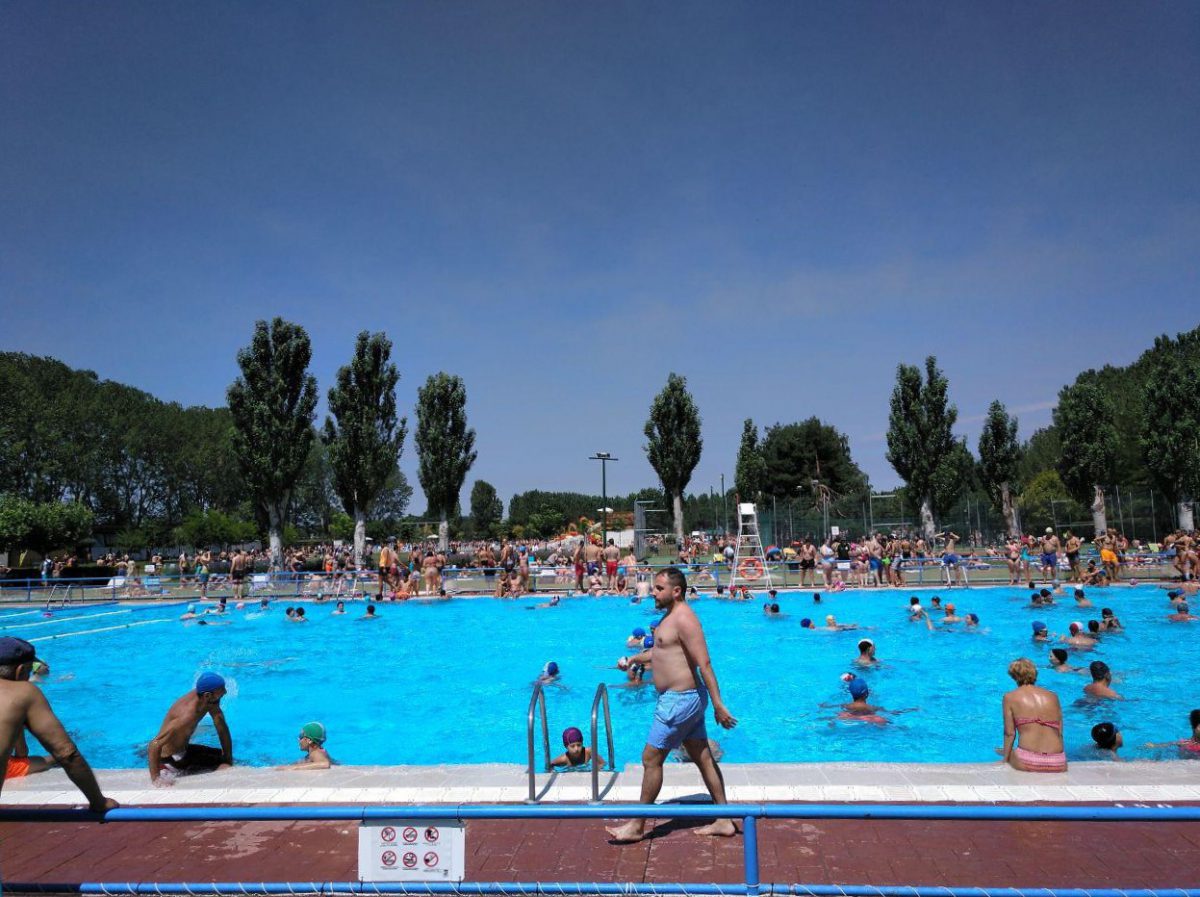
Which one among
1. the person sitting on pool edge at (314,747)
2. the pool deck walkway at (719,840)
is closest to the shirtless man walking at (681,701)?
the pool deck walkway at (719,840)

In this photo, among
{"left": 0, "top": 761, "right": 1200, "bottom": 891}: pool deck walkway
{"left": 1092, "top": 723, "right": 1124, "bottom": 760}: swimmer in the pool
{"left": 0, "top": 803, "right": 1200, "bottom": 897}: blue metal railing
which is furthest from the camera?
{"left": 1092, "top": 723, "right": 1124, "bottom": 760}: swimmer in the pool

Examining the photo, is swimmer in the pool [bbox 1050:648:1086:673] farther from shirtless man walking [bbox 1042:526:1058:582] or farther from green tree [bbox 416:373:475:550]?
green tree [bbox 416:373:475:550]

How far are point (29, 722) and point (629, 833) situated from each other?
3.15 metres

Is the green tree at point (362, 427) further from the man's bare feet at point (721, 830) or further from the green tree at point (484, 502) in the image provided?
the green tree at point (484, 502)

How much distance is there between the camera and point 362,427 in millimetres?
38750

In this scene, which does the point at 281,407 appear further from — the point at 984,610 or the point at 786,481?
the point at 786,481

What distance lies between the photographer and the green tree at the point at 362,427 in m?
38.6

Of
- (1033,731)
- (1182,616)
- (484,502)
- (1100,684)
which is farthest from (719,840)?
(484,502)

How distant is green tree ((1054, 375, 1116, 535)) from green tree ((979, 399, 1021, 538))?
2.71 m

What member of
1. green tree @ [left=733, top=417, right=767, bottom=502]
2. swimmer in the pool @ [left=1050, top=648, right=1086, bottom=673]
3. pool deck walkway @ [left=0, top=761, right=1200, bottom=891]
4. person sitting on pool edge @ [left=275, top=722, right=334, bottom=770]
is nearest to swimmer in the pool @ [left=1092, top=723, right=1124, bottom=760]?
pool deck walkway @ [left=0, top=761, right=1200, bottom=891]

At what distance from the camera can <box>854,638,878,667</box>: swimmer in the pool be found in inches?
529

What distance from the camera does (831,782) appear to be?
5613 mm

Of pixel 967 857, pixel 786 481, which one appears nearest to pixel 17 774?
pixel 967 857

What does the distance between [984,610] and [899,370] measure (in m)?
22.3
